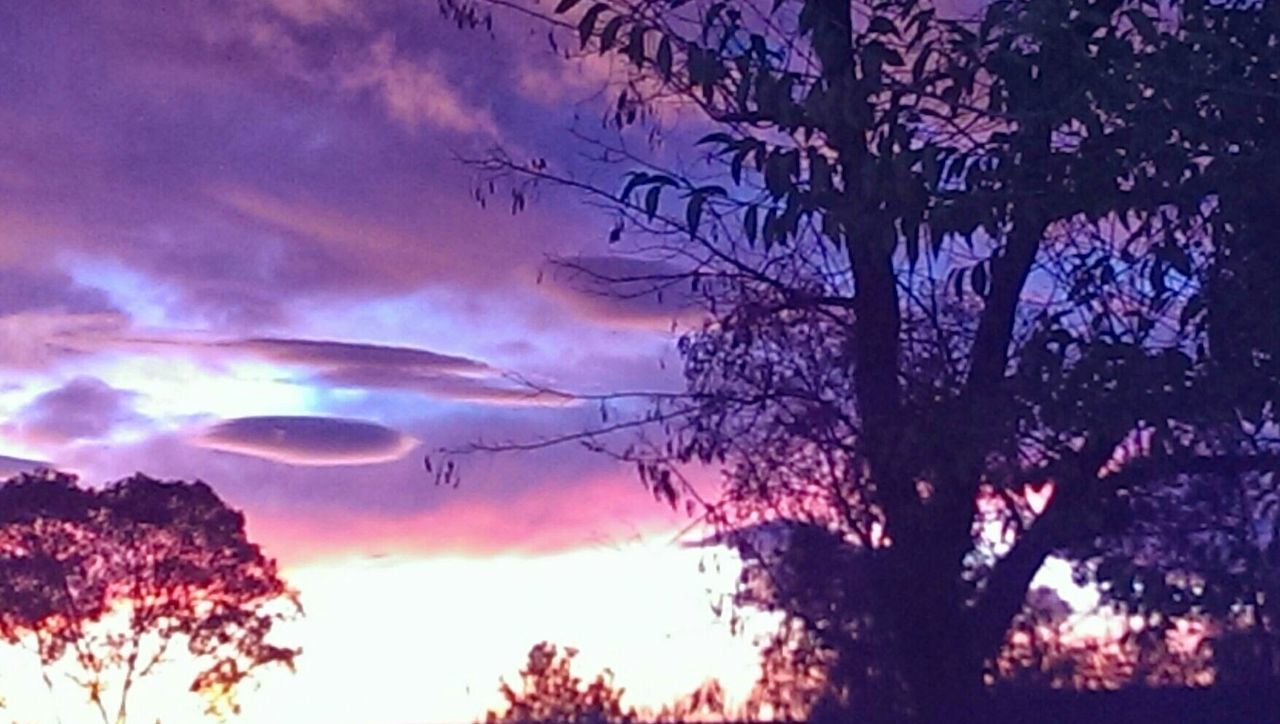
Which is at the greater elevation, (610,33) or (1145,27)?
(610,33)

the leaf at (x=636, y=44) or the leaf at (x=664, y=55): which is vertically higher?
the leaf at (x=636, y=44)

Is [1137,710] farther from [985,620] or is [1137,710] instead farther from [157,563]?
[157,563]

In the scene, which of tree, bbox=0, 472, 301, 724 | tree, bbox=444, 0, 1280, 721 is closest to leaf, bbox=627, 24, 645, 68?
tree, bbox=444, 0, 1280, 721

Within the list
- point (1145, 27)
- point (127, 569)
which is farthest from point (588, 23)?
point (127, 569)

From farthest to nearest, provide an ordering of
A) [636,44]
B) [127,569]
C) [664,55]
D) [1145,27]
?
1. [127,569]
2. [636,44]
3. [664,55]
4. [1145,27]

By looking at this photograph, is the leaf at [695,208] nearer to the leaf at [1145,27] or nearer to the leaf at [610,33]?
the leaf at [610,33]

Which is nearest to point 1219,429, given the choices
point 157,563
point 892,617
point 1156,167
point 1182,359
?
point 1182,359

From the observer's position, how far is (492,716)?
9305mm

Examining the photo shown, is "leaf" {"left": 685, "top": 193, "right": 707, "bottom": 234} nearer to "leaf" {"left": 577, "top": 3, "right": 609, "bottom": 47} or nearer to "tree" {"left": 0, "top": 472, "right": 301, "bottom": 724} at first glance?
"leaf" {"left": 577, "top": 3, "right": 609, "bottom": 47}

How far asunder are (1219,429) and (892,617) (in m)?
3.80

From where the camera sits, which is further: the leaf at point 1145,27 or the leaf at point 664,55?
the leaf at point 664,55

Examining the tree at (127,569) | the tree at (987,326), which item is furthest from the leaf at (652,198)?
the tree at (127,569)

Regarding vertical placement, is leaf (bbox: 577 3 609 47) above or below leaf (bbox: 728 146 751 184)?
above

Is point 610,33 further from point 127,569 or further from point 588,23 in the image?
point 127,569
